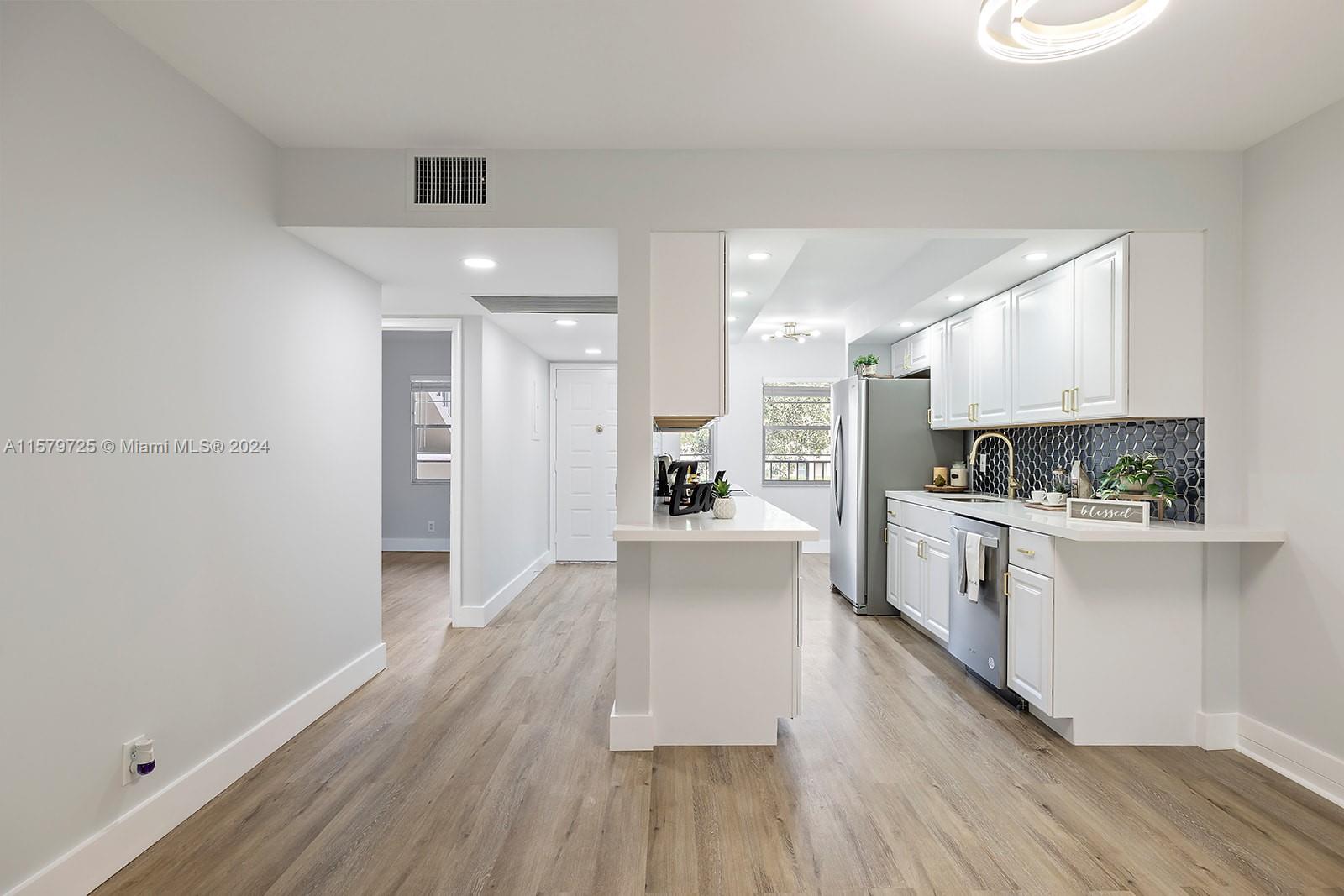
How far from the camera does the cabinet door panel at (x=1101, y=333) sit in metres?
2.84

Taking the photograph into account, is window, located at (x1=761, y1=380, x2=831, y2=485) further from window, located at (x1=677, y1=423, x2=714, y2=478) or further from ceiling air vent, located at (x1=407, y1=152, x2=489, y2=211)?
ceiling air vent, located at (x1=407, y1=152, x2=489, y2=211)

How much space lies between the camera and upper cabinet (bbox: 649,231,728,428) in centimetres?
277

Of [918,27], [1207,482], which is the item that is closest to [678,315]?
[918,27]

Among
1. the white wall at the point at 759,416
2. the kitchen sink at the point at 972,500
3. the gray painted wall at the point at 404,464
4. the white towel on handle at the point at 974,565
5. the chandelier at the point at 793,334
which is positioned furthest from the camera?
the gray painted wall at the point at 404,464

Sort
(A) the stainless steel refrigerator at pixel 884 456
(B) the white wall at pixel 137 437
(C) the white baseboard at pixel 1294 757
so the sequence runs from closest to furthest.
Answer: (B) the white wall at pixel 137 437 → (C) the white baseboard at pixel 1294 757 → (A) the stainless steel refrigerator at pixel 884 456

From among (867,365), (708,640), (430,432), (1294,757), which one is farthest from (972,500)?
(430,432)

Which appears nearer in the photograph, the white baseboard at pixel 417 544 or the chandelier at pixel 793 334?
the chandelier at pixel 793 334

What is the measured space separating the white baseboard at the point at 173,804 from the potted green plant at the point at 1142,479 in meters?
3.77

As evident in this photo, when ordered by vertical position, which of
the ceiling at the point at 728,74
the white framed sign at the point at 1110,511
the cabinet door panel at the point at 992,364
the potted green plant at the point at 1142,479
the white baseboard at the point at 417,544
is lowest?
the white baseboard at the point at 417,544

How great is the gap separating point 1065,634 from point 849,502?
7.82 feet

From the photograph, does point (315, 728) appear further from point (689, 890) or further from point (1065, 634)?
point (1065, 634)

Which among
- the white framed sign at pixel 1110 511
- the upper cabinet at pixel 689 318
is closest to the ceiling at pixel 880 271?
the upper cabinet at pixel 689 318

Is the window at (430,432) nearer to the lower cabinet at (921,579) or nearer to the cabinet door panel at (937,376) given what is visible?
the lower cabinet at (921,579)

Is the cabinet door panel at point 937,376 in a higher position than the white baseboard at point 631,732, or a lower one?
higher
